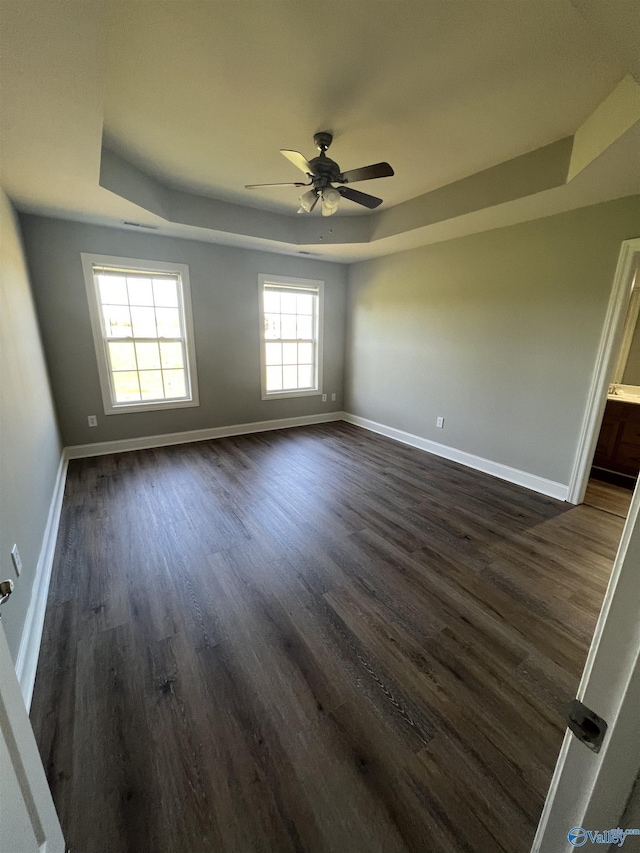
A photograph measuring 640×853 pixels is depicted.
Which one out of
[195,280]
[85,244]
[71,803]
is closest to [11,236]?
[85,244]

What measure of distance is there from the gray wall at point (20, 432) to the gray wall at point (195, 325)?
0.44 m

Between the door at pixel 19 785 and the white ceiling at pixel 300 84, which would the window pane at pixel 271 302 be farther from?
the door at pixel 19 785

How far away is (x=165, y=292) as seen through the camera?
4090 mm

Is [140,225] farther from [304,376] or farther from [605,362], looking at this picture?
[605,362]

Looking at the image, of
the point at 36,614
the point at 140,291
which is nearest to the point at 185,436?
the point at 140,291

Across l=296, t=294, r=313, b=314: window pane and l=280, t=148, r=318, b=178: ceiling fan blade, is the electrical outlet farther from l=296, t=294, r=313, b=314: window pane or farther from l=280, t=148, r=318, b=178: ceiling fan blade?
l=296, t=294, r=313, b=314: window pane

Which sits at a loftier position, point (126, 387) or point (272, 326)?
point (272, 326)

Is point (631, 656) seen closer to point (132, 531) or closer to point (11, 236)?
point (132, 531)

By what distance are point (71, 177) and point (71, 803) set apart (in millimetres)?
3464

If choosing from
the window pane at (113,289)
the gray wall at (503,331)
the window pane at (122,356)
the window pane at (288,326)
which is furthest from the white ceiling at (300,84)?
the window pane at (288,326)

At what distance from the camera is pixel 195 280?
4.17 meters

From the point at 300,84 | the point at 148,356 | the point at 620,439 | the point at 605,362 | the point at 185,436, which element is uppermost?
the point at 300,84

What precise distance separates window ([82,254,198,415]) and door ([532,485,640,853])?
14.9ft
